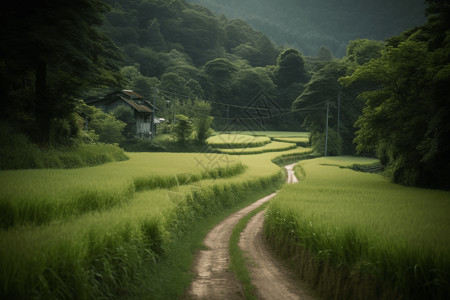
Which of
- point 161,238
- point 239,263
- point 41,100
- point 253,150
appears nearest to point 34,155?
point 41,100

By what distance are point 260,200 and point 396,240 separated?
12759 mm

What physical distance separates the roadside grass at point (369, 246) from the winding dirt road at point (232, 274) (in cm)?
47

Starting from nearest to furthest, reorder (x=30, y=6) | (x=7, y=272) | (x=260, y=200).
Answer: (x=7, y=272), (x=30, y=6), (x=260, y=200)

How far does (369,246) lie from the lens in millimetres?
5445

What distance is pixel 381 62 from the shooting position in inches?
607

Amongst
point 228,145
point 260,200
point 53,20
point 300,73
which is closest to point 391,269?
point 260,200

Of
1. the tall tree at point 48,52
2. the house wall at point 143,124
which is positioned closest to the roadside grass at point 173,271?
the tall tree at point 48,52

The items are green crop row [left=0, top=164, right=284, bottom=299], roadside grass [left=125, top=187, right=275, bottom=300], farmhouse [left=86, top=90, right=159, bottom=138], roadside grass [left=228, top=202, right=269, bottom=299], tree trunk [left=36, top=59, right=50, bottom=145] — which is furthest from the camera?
farmhouse [left=86, top=90, right=159, bottom=138]

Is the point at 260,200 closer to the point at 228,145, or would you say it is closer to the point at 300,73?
the point at 228,145

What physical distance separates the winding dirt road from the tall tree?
10165mm

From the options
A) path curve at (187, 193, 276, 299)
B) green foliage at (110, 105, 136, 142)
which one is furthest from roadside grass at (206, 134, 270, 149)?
path curve at (187, 193, 276, 299)

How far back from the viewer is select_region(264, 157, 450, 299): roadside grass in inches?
186

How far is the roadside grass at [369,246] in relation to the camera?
4719 mm

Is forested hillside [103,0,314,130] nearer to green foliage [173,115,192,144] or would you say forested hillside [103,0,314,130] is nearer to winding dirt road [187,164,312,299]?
green foliage [173,115,192,144]
